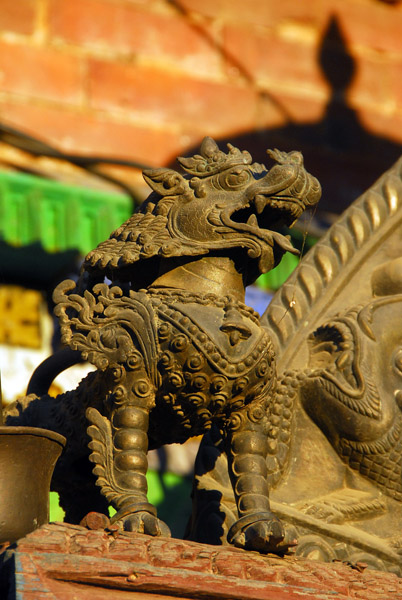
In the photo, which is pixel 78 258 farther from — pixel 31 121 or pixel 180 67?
pixel 180 67

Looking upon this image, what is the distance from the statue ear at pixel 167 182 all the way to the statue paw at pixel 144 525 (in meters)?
0.74

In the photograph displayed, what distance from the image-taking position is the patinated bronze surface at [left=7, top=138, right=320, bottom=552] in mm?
2721

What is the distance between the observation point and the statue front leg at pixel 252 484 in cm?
262

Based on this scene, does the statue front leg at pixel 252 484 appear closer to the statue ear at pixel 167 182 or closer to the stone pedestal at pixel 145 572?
the stone pedestal at pixel 145 572

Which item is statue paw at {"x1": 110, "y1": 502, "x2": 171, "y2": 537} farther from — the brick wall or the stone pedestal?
the brick wall

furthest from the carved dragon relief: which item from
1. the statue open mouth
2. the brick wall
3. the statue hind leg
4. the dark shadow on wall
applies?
the dark shadow on wall

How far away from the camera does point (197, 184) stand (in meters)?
2.91

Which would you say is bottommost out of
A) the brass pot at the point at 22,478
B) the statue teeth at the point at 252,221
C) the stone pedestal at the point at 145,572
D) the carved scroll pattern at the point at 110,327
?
the stone pedestal at the point at 145,572

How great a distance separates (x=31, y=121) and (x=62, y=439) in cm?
452

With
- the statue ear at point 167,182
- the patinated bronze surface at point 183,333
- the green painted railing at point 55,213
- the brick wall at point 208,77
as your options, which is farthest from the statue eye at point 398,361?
the brick wall at point 208,77

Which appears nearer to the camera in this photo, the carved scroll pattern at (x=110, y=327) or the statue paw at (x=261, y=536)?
the statue paw at (x=261, y=536)

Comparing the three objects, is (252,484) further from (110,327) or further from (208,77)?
(208,77)

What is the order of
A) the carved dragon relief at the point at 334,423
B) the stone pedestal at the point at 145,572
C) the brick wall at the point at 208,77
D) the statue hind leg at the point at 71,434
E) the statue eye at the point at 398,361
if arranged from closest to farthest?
the stone pedestal at the point at 145,572
the statue hind leg at the point at 71,434
the carved dragon relief at the point at 334,423
the statue eye at the point at 398,361
the brick wall at the point at 208,77

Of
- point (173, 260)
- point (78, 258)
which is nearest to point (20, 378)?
point (78, 258)
